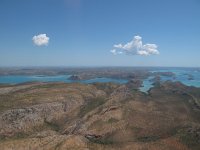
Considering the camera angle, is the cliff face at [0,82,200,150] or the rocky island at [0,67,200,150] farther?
the cliff face at [0,82,200,150]

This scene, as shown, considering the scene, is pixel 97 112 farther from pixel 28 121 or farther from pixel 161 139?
pixel 161 139

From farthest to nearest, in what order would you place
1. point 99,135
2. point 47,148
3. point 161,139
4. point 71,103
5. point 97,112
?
point 71,103 < point 97,112 < point 99,135 < point 161,139 < point 47,148

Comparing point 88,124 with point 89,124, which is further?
point 89,124

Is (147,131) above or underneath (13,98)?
underneath

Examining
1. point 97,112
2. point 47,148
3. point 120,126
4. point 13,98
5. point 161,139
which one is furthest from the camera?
point 13,98

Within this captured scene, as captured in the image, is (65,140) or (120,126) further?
(120,126)

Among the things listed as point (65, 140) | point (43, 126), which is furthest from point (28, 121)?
point (65, 140)

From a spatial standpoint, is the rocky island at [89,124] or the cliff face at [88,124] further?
the cliff face at [88,124]
